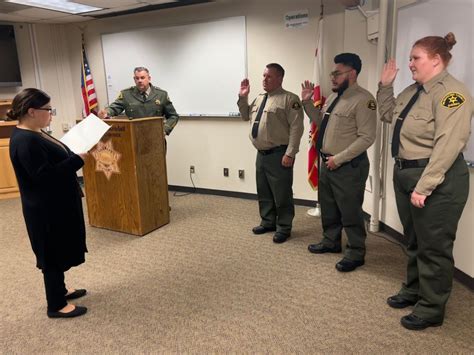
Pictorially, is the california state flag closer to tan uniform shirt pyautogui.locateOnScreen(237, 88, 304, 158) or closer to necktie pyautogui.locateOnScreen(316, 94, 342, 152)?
tan uniform shirt pyautogui.locateOnScreen(237, 88, 304, 158)

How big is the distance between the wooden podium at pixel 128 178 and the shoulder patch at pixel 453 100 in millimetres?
2401

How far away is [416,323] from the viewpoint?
1.99m

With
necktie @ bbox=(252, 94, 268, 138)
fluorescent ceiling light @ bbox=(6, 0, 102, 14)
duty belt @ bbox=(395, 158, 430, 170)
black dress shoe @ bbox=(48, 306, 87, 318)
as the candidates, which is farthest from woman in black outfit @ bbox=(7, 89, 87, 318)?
fluorescent ceiling light @ bbox=(6, 0, 102, 14)

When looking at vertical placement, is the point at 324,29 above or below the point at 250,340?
above

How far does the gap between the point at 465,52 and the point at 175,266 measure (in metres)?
2.51

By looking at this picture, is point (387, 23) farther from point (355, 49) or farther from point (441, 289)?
point (441, 289)

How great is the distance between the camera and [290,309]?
7.30ft

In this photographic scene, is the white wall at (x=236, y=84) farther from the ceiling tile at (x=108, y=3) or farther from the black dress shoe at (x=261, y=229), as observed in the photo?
the black dress shoe at (x=261, y=229)

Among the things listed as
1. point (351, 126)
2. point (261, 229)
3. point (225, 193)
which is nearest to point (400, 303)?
point (351, 126)

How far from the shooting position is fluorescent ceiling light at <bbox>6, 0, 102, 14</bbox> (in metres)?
4.06

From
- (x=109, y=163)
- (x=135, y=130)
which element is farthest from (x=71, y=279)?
(x=135, y=130)

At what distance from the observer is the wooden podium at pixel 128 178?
3.25 metres

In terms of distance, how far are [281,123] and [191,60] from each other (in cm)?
199

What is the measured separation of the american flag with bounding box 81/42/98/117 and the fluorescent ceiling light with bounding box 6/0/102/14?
790 mm
